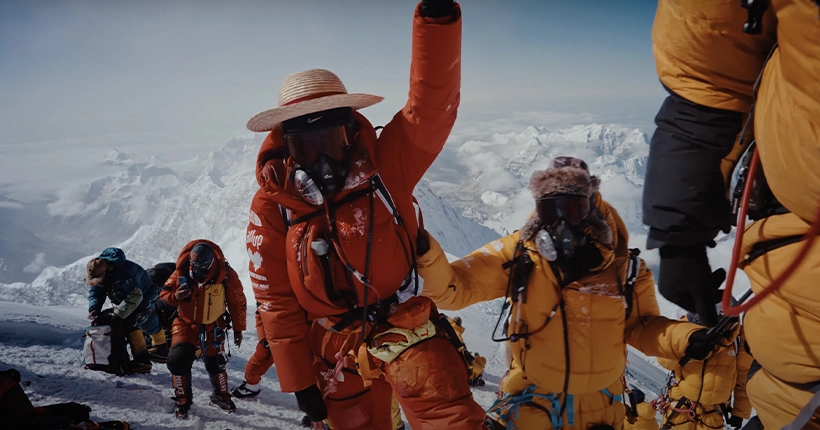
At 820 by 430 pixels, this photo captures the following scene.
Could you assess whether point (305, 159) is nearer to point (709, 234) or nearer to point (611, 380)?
point (709, 234)

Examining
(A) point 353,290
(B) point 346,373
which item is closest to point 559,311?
(A) point 353,290

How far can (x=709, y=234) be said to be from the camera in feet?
4.68

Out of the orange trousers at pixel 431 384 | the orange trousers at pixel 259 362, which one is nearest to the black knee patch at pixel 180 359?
the orange trousers at pixel 259 362

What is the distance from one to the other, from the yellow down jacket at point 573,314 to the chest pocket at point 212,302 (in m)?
3.56

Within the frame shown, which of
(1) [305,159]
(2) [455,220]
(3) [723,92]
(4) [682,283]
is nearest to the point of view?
(3) [723,92]

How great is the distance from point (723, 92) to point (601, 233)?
1.49 metres

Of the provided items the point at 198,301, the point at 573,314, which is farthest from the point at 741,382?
the point at 198,301

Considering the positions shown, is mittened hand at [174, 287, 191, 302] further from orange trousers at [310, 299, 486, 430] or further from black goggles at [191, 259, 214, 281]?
orange trousers at [310, 299, 486, 430]

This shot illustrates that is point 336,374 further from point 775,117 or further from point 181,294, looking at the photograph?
point 181,294

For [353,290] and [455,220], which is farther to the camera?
[455,220]

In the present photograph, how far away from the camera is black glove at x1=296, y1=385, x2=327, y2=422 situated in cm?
280

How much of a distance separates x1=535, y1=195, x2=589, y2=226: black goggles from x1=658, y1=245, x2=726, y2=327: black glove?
1.13m

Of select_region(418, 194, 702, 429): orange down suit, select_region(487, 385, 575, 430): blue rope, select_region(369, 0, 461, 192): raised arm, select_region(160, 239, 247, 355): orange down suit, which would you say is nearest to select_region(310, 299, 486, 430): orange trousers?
select_region(418, 194, 702, 429): orange down suit

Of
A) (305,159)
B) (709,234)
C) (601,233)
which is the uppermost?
(305,159)
